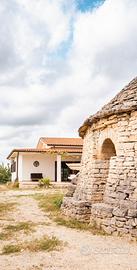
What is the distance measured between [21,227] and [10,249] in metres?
2.39

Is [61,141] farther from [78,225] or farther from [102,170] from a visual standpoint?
[78,225]

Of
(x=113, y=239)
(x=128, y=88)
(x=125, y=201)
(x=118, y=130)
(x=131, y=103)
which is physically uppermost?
(x=128, y=88)

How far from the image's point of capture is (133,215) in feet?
26.5

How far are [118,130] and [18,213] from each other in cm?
447

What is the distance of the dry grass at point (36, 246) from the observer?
6.96 metres

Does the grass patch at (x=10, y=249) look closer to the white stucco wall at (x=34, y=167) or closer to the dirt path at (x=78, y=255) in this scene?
the dirt path at (x=78, y=255)

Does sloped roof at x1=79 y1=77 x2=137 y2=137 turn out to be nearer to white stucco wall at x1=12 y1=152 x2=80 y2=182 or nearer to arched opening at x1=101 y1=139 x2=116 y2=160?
arched opening at x1=101 y1=139 x2=116 y2=160

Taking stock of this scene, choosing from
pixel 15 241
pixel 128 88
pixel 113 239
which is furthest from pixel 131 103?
pixel 15 241

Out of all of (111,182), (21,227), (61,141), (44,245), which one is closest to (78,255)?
(44,245)

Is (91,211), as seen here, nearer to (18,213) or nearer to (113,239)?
(113,239)

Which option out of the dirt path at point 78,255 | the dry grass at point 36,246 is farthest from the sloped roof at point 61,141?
the dry grass at point 36,246

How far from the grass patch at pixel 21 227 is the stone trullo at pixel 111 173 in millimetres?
1362

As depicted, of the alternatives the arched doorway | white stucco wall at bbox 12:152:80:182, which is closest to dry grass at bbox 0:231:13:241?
the arched doorway

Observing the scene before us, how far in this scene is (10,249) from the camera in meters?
6.99
